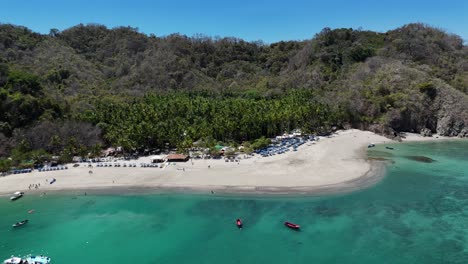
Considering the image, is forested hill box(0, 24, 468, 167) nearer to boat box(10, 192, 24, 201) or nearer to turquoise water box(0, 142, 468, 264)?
boat box(10, 192, 24, 201)

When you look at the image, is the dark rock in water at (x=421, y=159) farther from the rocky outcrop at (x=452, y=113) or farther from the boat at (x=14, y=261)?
the boat at (x=14, y=261)

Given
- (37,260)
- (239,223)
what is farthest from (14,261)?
(239,223)

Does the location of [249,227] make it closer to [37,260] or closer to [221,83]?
[37,260]

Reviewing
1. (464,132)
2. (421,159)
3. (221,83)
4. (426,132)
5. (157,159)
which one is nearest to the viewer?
(157,159)

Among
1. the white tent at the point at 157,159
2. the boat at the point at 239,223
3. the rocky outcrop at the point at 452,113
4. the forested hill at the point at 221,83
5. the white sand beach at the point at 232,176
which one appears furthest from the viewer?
the rocky outcrop at the point at 452,113

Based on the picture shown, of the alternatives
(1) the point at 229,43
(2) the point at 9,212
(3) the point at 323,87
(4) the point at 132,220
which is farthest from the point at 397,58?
(2) the point at 9,212

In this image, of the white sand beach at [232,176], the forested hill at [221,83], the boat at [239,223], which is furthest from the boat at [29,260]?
the forested hill at [221,83]

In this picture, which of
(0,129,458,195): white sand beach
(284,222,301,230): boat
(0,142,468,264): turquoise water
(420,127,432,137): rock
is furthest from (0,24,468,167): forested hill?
(284,222,301,230): boat
